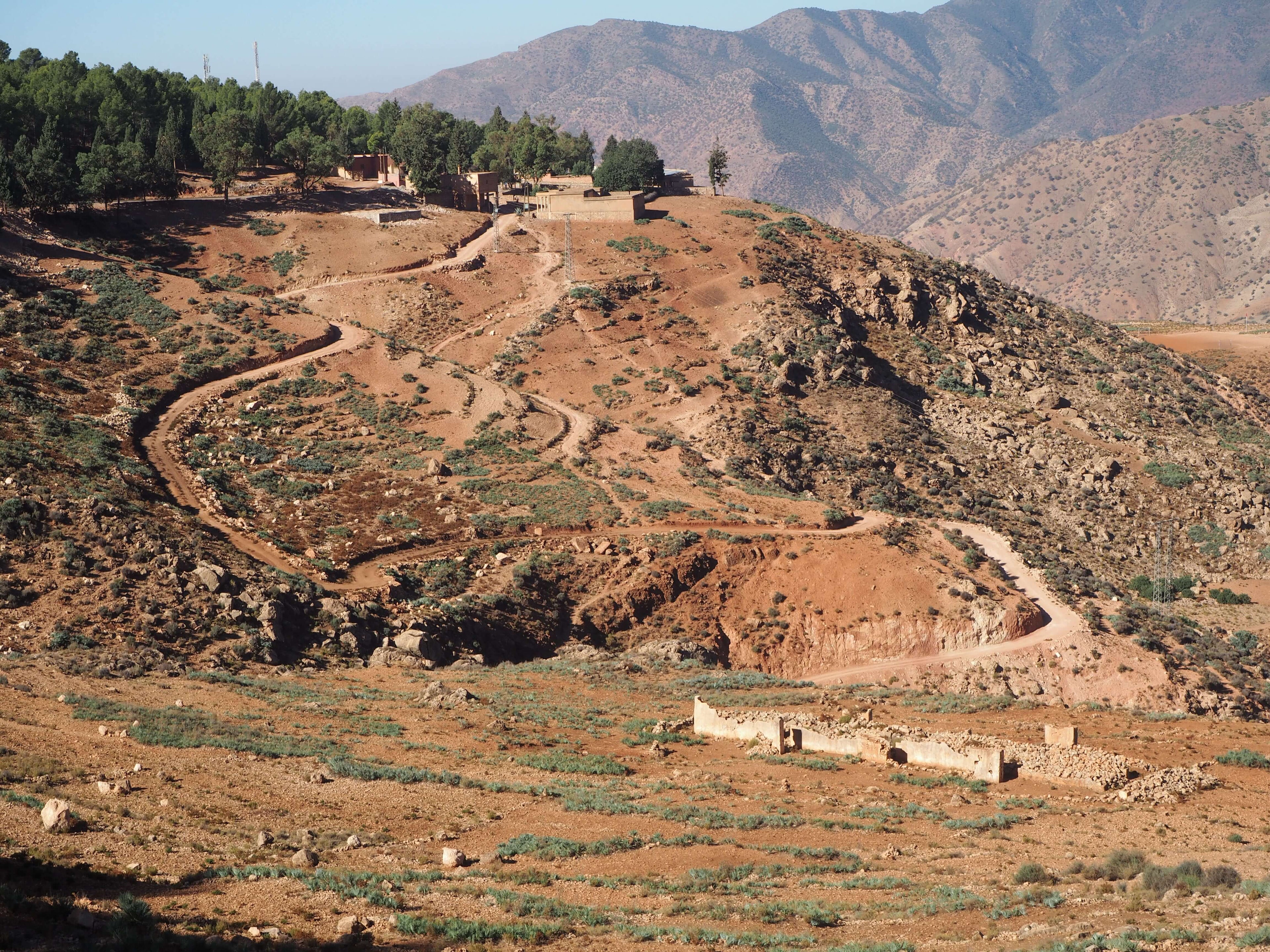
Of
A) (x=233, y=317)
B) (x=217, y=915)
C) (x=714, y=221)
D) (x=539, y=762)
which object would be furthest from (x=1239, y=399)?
(x=217, y=915)

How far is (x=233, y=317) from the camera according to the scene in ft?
206

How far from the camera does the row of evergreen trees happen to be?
70375 millimetres

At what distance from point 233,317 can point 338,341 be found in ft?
17.6

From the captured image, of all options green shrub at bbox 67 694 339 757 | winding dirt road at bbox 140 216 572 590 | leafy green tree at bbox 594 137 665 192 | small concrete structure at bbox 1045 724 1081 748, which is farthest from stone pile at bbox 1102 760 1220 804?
leafy green tree at bbox 594 137 665 192

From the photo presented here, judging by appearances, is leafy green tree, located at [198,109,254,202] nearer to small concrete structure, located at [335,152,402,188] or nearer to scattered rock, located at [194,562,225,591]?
small concrete structure, located at [335,152,402,188]

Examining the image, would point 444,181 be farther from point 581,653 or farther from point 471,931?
point 471,931

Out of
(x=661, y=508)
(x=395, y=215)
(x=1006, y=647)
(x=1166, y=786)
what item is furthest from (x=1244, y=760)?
(x=395, y=215)

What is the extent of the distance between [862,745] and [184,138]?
238ft

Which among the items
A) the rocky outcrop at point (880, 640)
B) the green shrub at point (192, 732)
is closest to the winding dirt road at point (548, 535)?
the rocky outcrop at point (880, 640)

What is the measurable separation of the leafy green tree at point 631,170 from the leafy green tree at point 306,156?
20067mm

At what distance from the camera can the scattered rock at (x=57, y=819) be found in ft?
63.0

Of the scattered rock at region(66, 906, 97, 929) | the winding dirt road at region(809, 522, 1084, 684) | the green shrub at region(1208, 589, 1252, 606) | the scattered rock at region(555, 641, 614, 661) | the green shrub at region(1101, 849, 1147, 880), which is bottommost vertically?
the green shrub at region(1208, 589, 1252, 606)

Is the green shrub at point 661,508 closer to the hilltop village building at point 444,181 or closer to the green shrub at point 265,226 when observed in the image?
the green shrub at point 265,226

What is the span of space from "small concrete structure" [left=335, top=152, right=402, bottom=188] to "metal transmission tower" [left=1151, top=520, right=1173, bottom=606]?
60221 mm
